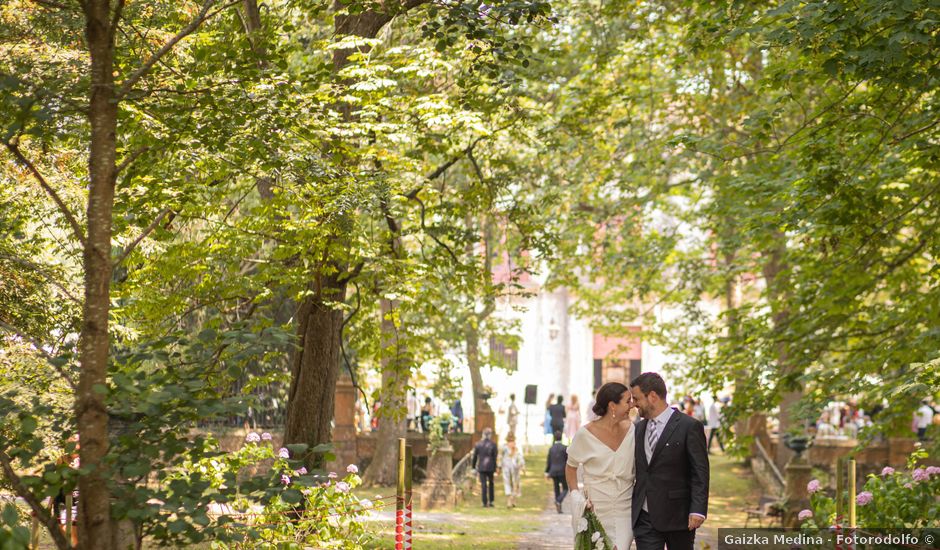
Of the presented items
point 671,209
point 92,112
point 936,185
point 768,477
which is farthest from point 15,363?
point 671,209

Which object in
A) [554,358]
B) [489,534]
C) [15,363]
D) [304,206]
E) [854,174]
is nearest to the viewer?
[15,363]

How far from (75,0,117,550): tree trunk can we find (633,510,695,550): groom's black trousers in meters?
3.73

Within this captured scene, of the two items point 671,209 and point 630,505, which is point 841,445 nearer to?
point 671,209

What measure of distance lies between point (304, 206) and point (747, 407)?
7352 mm

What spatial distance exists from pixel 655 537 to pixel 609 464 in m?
0.60

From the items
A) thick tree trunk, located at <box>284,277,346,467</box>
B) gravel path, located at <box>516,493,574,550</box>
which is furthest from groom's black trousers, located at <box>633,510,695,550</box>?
gravel path, located at <box>516,493,574,550</box>

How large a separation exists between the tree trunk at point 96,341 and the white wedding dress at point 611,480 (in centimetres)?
345

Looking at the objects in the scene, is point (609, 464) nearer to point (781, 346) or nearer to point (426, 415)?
point (781, 346)

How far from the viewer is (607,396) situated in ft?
26.9

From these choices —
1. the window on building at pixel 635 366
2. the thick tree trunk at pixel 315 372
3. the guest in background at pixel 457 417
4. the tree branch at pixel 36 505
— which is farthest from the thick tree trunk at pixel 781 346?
the window on building at pixel 635 366

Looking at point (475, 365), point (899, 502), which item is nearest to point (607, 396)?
point (899, 502)

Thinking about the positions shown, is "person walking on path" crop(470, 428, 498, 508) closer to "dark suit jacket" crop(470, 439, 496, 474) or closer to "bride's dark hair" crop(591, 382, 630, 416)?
"dark suit jacket" crop(470, 439, 496, 474)

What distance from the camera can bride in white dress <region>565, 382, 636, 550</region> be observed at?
8.07 meters

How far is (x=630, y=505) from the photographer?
812 cm
